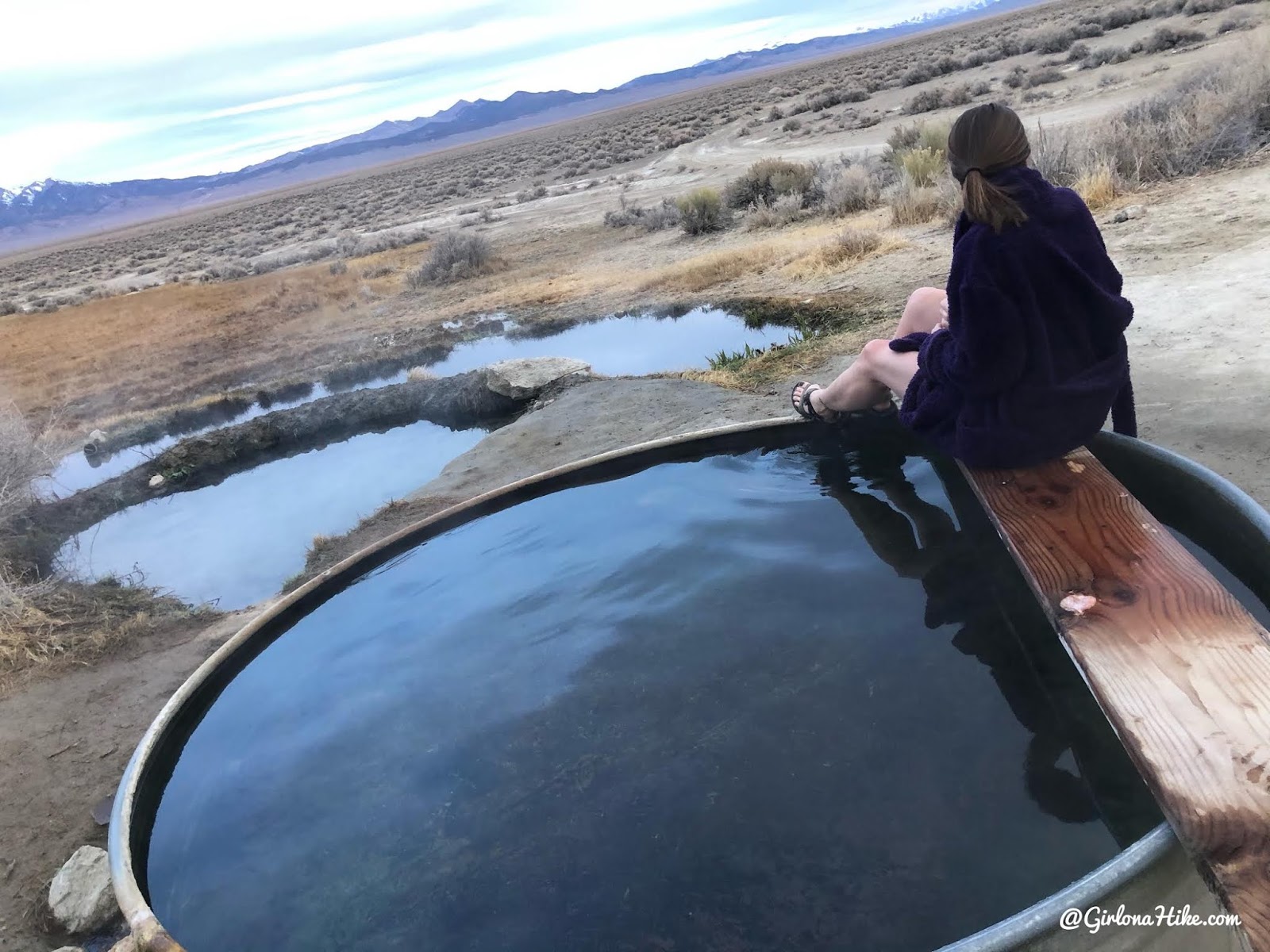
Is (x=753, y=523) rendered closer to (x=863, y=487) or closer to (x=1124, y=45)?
(x=863, y=487)

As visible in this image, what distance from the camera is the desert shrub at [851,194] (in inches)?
448

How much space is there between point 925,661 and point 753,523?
100 centimetres

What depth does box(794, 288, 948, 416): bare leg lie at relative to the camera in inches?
124

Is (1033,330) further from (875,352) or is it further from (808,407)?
(808,407)

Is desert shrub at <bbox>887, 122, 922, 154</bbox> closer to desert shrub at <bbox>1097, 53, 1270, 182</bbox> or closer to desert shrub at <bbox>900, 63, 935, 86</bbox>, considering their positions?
desert shrub at <bbox>1097, 53, 1270, 182</bbox>

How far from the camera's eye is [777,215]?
1202 cm

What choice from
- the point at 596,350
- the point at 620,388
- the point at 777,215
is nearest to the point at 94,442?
the point at 596,350

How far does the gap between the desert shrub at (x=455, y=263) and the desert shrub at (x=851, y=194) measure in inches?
225

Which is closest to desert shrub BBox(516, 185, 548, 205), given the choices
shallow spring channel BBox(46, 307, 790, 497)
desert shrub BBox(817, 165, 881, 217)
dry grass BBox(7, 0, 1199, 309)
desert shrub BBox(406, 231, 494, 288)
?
dry grass BBox(7, 0, 1199, 309)

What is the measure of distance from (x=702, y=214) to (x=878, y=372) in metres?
10.4

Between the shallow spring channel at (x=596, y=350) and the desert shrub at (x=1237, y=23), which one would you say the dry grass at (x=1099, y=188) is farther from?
the desert shrub at (x=1237, y=23)

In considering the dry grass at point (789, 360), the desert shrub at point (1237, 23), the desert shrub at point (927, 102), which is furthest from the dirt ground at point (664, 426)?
the desert shrub at point (927, 102)

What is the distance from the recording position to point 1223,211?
6.42 meters

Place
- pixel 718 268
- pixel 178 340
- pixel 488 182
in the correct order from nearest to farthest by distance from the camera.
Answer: pixel 718 268 < pixel 178 340 < pixel 488 182
